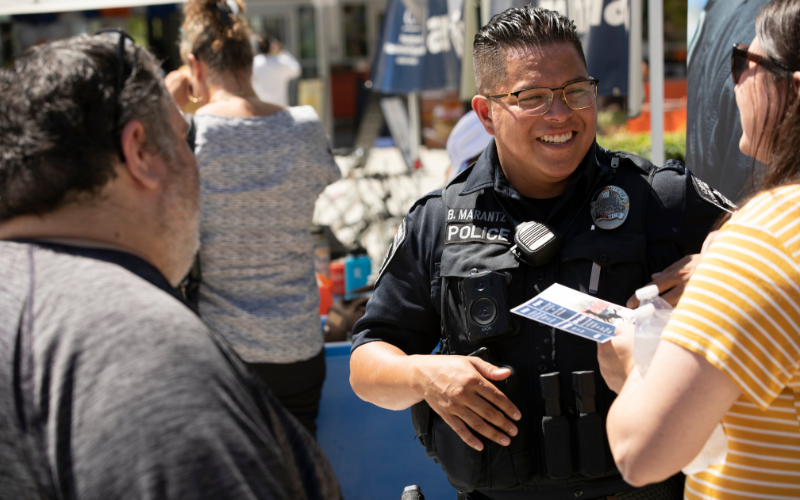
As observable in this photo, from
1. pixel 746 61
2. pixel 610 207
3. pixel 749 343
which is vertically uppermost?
pixel 746 61

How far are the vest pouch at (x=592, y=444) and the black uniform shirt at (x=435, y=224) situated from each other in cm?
34

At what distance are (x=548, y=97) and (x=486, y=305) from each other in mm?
608

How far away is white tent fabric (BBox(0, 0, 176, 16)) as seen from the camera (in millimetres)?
5359

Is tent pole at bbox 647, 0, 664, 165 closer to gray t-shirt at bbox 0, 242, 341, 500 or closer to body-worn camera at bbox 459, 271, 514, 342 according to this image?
body-worn camera at bbox 459, 271, 514, 342

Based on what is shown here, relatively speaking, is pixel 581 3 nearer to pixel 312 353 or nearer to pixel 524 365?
pixel 312 353

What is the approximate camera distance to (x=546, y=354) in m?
1.73

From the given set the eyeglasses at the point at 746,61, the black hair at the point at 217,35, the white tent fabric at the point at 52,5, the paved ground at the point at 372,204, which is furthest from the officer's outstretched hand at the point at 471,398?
the white tent fabric at the point at 52,5

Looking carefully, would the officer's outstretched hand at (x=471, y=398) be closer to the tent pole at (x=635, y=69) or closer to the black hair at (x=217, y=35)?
the black hair at (x=217, y=35)

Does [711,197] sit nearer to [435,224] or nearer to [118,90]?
[435,224]

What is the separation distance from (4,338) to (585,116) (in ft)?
4.97

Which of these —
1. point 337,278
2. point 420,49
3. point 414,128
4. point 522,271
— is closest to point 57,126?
point 522,271

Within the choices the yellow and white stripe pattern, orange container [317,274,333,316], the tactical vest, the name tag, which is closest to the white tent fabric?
orange container [317,274,333,316]

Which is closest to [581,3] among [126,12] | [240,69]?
[240,69]

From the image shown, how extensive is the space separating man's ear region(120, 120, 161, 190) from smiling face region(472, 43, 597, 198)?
3.57ft
